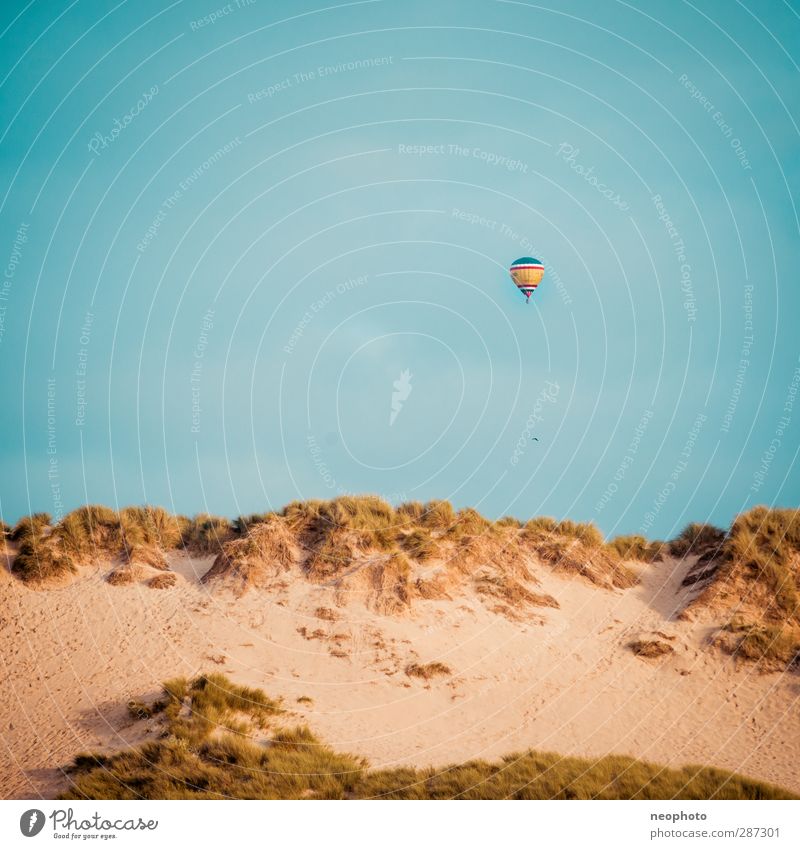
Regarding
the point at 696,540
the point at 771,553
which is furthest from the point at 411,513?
the point at 771,553

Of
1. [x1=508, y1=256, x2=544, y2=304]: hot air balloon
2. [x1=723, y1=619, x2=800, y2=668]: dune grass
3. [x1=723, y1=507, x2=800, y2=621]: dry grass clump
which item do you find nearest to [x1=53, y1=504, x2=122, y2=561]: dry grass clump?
[x1=723, y1=619, x2=800, y2=668]: dune grass

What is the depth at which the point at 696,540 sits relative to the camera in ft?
132

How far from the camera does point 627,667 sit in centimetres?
3312

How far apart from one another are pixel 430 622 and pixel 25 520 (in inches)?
765

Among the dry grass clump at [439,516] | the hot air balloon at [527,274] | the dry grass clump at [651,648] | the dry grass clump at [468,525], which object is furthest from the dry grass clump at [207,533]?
the hot air balloon at [527,274]

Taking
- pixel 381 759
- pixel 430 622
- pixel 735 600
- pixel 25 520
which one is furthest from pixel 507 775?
pixel 25 520

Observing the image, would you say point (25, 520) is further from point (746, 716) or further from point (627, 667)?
point (746, 716)

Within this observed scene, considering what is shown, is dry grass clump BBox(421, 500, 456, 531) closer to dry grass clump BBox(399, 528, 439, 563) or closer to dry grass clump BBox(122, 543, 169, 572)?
dry grass clump BBox(399, 528, 439, 563)

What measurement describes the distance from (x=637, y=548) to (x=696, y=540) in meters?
2.89

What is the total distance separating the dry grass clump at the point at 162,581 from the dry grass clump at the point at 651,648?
65.9ft

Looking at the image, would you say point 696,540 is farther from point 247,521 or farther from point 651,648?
point 247,521

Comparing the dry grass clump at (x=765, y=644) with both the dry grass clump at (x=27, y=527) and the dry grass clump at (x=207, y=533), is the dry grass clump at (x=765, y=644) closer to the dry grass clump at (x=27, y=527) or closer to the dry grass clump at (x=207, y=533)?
the dry grass clump at (x=207, y=533)

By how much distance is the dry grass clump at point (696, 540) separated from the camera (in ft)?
129
